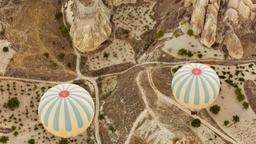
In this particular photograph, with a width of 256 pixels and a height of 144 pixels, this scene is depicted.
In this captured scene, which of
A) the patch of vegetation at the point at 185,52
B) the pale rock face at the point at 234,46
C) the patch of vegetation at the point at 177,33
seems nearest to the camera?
the pale rock face at the point at 234,46

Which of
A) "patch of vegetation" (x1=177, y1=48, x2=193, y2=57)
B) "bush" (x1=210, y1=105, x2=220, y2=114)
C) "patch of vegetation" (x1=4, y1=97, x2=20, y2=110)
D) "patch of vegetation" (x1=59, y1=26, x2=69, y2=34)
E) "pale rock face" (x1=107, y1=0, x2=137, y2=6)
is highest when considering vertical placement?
"pale rock face" (x1=107, y1=0, x2=137, y2=6)

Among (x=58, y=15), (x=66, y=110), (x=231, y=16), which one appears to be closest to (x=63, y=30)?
(x=58, y=15)

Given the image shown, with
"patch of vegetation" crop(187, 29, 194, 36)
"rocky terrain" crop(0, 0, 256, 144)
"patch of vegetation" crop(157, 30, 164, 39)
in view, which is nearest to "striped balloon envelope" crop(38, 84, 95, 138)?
"rocky terrain" crop(0, 0, 256, 144)

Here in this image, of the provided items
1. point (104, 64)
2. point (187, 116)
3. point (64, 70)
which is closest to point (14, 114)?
point (64, 70)

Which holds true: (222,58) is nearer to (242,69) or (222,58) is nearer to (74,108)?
(242,69)

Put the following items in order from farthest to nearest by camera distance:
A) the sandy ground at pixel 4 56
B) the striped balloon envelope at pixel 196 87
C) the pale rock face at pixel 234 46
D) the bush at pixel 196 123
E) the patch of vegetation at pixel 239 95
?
the sandy ground at pixel 4 56
the pale rock face at pixel 234 46
the patch of vegetation at pixel 239 95
the bush at pixel 196 123
the striped balloon envelope at pixel 196 87

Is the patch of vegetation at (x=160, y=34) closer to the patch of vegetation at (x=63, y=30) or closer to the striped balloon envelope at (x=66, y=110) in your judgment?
the patch of vegetation at (x=63, y=30)

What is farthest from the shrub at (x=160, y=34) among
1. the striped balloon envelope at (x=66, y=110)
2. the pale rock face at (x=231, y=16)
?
the striped balloon envelope at (x=66, y=110)

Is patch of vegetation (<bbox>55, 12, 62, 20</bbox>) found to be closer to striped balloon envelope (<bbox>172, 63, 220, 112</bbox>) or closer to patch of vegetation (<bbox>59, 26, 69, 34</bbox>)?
patch of vegetation (<bbox>59, 26, 69, 34</bbox>)
